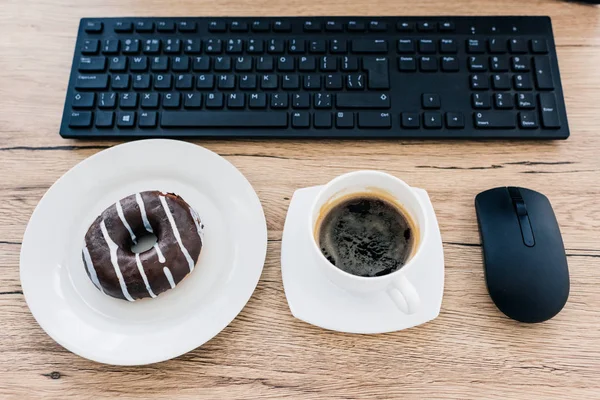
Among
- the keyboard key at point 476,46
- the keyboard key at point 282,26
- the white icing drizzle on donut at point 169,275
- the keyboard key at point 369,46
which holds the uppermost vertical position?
the keyboard key at point 282,26

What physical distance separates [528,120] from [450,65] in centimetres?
13

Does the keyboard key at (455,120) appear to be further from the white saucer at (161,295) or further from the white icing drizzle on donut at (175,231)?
the white icing drizzle on donut at (175,231)

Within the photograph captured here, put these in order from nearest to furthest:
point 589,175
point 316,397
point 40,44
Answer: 1. point 316,397
2. point 589,175
3. point 40,44

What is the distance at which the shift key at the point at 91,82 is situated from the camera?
2.32 ft

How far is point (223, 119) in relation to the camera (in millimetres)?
695

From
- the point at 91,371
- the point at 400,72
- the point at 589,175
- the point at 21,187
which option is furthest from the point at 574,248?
the point at 21,187

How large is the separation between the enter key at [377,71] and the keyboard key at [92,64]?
1.25 feet

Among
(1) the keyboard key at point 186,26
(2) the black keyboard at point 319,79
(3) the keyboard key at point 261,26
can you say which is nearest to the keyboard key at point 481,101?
(2) the black keyboard at point 319,79

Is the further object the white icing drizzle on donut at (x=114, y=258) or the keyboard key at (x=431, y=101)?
the keyboard key at (x=431, y=101)

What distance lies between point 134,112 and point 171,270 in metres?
0.25

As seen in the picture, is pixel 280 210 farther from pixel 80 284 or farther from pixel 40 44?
pixel 40 44

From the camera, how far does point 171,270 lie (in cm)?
58

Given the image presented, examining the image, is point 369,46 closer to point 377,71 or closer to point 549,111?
point 377,71

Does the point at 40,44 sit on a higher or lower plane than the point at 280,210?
higher
